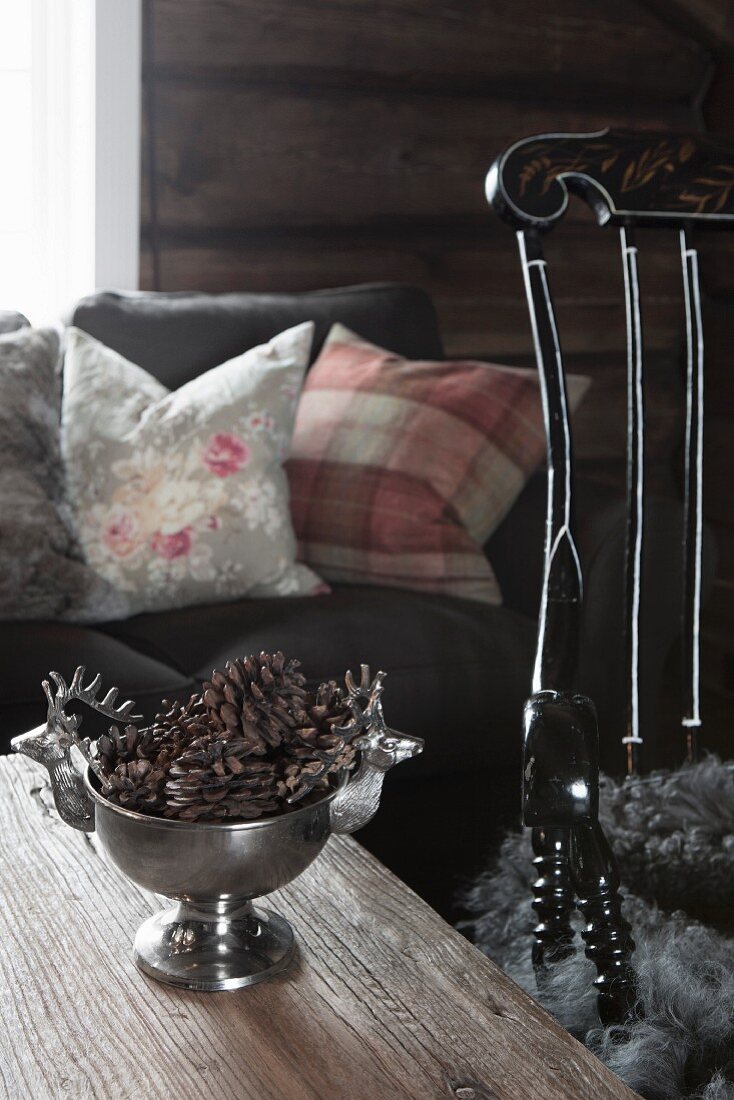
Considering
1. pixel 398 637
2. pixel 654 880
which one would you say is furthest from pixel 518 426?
pixel 654 880

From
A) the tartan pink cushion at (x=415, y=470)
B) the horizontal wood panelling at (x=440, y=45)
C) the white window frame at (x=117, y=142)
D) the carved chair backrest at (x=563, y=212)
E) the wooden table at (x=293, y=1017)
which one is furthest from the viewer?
the horizontal wood panelling at (x=440, y=45)

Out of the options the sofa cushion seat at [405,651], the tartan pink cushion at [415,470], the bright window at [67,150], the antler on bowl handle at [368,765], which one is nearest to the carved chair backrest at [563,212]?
the antler on bowl handle at [368,765]

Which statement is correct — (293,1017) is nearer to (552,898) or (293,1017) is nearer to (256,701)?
(256,701)

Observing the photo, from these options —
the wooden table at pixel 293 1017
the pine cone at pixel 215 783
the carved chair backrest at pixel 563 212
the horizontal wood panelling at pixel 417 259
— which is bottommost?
the wooden table at pixel 293 1017

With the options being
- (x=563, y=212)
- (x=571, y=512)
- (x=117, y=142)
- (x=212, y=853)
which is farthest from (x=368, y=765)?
(x=117, y=142)

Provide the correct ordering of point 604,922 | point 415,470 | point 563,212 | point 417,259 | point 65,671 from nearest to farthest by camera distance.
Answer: point 604,922 < point 563,212 < point 65,671 < point 415,470 < point 417,259

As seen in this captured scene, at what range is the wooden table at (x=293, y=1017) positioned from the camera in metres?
0.58

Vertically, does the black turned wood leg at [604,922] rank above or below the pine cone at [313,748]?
below

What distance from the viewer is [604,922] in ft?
2.64

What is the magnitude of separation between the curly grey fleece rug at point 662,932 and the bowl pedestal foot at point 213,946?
220 mm

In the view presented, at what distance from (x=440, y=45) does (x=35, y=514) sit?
5.23ft

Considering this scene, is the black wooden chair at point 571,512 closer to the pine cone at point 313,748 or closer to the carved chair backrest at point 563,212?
the carved chair backrest at point 563,212

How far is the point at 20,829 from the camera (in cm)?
87

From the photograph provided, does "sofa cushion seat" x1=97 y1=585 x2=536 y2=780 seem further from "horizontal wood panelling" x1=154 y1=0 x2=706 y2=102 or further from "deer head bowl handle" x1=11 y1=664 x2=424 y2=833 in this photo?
"horizontal wood panelling" x1=154 y1=0 x2=706 y2=102
